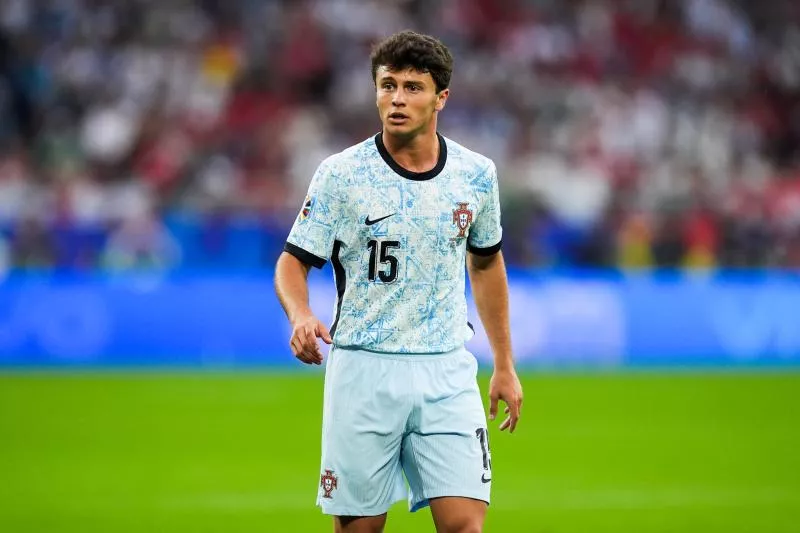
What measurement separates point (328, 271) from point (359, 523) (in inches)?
436

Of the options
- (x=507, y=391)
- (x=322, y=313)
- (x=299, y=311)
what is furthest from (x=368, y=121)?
(x=299, y=311)

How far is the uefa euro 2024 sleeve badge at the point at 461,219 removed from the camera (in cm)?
470

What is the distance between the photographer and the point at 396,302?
464 cm

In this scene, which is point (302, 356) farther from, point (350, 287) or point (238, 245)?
point (238, 245)

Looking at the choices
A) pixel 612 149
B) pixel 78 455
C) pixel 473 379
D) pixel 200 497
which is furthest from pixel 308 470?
pixel 612 149

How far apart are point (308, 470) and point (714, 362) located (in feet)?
25.2

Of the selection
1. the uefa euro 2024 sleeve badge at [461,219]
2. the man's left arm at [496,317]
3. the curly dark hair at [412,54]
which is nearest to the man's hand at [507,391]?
the man's left arm at [496,317]

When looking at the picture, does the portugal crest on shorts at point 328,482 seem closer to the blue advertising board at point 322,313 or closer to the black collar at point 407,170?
the black collar at point 407,170

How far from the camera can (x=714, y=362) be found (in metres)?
15.6

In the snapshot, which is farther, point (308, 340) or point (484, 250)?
point (484, 250)

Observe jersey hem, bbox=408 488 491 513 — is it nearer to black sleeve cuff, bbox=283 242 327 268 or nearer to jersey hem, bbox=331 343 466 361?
jersey hem, bbox=331 343 466 361

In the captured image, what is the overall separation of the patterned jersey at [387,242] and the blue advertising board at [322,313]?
32.6 feet

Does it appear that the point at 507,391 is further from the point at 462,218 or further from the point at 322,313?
the point at 322,313

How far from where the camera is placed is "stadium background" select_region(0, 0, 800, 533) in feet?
29.9
